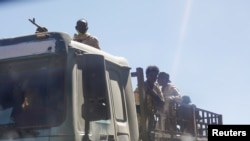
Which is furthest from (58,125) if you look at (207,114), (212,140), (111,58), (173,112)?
(207,114)

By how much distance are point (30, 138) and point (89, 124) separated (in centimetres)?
60

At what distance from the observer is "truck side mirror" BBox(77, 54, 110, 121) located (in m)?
4.33

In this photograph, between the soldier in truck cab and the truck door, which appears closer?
the truck door

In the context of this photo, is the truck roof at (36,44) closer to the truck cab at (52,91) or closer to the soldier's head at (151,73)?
the truck cab at (52,91)

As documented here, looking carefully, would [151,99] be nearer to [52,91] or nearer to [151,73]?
[151,73]

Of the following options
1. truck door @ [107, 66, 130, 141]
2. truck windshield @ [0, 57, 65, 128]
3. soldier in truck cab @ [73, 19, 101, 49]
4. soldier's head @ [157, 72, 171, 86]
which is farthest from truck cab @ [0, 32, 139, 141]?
soldier's head @ [157, 72, 171, 86]

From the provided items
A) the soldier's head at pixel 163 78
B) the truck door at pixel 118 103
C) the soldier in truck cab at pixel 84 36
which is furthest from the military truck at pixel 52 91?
the soldier's head at pixel 163 78

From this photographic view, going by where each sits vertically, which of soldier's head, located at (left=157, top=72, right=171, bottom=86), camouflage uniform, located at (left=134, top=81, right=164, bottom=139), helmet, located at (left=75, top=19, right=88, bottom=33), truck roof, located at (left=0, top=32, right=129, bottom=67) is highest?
→ helmet, located at (left=75, top=19, right=88, bottom=33)

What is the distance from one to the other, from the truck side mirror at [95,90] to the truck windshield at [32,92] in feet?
Result: 0.77

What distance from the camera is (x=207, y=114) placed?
7.84m

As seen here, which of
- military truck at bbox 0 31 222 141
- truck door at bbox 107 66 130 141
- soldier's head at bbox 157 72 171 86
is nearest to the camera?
military truck at bbox 0 31 222 141

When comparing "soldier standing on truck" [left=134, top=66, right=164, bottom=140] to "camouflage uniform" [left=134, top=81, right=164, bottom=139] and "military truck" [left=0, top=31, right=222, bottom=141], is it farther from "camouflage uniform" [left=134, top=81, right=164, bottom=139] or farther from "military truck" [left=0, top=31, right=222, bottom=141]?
"military truck" [left=0, top=31, right=222, bottom=141]

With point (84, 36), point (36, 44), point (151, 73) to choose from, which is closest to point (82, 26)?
point (84, 36)

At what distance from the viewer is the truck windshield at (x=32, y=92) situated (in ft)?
14.1
